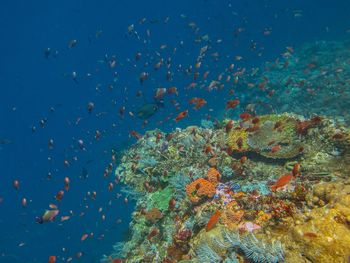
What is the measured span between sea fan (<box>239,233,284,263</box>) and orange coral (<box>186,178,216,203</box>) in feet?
7.69

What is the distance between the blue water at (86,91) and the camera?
3350cm

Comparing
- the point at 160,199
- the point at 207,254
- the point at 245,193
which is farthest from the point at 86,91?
the point at 207,254

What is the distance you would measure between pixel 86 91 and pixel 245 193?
117475mm

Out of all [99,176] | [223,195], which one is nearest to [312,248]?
[223,195]

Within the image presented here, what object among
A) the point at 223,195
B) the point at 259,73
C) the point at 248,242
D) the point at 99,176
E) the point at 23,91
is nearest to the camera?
the point at 248,242

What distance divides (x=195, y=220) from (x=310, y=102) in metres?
17.2

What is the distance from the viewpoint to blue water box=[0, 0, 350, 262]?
3350 cm

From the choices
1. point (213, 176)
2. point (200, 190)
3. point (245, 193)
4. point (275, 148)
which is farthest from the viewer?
point (275, 148)

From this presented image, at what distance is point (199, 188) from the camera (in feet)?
25.7

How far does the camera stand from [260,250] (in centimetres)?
511

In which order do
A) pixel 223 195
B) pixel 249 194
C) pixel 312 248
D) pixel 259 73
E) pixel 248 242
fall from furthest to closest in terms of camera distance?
1. pixel 259 73
2. pixel 223 195
3. pixel 249 194
4. pixel 248 242
5. pixel 312 248

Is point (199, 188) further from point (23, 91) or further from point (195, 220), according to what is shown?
point (23, 91)

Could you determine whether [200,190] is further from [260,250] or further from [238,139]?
[260,250]

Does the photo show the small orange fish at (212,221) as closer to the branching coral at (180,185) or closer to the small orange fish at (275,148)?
the branching coral at (180,185)
